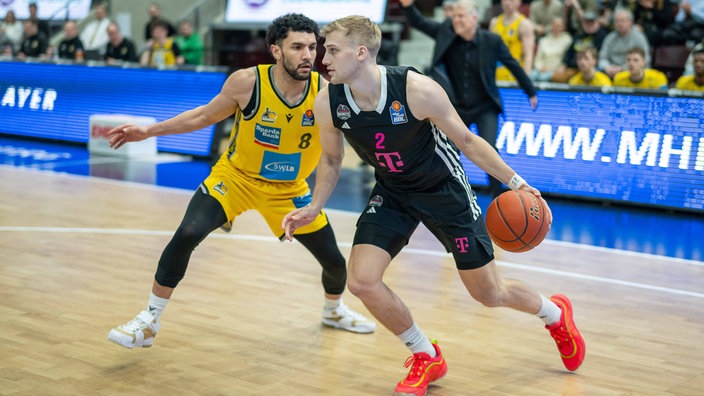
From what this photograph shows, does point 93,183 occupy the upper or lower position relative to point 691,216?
lower

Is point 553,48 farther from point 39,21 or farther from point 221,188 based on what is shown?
point 39,21

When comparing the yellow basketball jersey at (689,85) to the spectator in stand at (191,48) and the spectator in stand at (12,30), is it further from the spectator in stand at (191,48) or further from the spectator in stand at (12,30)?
the spectator in stand at (12,30)

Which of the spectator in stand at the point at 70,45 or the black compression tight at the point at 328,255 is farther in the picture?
the spectator in stand at the point at 70,45

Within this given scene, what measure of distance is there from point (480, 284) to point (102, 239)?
436 centimetres

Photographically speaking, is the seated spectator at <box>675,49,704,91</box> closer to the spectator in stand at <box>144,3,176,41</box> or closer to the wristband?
the wristband

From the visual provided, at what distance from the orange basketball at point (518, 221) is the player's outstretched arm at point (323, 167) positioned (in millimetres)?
815

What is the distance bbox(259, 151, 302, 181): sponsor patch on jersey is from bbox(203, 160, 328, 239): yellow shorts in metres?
0.06

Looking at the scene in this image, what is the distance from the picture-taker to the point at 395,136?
4480 millimetres

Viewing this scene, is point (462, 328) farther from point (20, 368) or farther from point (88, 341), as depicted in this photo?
point (20, 368)

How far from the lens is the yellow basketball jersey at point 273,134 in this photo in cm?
527


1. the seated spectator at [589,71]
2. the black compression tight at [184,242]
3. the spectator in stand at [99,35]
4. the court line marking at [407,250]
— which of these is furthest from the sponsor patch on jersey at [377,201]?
the spectator in stand at [99,35]

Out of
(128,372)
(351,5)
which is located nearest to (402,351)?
(128,372)

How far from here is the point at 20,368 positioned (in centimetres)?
465

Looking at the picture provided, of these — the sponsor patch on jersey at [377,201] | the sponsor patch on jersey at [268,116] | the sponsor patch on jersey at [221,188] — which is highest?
the sponsor patch on jersey at [268,116]
